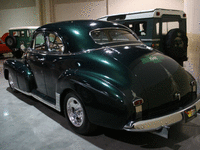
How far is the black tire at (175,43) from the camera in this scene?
18.7 feet

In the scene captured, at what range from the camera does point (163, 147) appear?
2.36 m

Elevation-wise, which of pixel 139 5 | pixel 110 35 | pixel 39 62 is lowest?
pixel 39 62

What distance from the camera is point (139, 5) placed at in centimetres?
1158

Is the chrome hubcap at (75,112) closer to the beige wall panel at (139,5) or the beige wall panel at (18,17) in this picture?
the beige wall panel at (139,5)

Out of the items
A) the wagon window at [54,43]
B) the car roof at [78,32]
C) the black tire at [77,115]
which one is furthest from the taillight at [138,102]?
the wagon window at [54,43]

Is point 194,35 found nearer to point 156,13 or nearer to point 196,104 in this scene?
point 156,13

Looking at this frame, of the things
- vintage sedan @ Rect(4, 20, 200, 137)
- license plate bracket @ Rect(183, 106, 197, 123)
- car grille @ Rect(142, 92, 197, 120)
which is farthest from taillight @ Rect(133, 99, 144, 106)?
license plate bracket @ Rect(183, 106, 197, 123)

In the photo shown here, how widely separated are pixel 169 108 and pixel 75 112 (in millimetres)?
1232

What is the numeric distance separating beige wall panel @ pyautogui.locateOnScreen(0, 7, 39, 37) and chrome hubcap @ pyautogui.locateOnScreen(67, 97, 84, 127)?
13.7m

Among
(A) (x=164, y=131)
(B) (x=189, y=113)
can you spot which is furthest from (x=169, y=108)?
(A) (x=164, y=131)

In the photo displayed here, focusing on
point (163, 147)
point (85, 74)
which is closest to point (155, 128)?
point (163, 147)

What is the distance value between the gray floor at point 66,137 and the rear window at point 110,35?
1.37m

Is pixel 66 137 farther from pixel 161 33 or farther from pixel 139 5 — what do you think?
pixel 139 5

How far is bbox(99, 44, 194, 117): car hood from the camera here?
2314 mm
